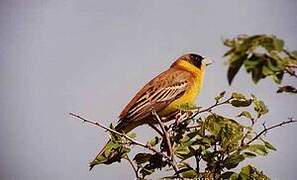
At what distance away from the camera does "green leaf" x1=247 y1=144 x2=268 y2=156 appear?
842mm

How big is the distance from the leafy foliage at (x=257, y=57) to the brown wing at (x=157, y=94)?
110 cm

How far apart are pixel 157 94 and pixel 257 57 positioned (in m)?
1.34

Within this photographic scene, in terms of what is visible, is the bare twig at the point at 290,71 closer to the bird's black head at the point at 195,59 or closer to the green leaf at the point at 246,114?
the green leaf at the point at 246,114

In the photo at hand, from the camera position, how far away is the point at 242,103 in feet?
3.02

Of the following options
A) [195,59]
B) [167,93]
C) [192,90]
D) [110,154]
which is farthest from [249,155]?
[195,59]

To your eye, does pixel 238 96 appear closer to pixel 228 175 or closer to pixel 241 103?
pixel 241 103

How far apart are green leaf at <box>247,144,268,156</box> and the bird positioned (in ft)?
2.01

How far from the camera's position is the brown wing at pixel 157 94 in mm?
1677

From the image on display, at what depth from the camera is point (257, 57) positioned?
504 mm

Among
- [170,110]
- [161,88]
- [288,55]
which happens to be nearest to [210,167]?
[288,55]

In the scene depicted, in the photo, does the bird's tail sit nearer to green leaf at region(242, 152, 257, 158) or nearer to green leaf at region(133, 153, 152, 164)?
green leaf at region(133, 153, 152, 164)

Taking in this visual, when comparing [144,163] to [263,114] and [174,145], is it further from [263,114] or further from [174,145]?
[263,114]

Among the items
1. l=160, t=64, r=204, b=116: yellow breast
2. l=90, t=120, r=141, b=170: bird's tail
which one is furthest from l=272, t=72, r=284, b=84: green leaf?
l=160, t=64, r=204, b=116: yellow breast

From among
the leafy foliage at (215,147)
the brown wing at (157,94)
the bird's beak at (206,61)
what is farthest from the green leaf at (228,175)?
the bird's beak at (206,61)
